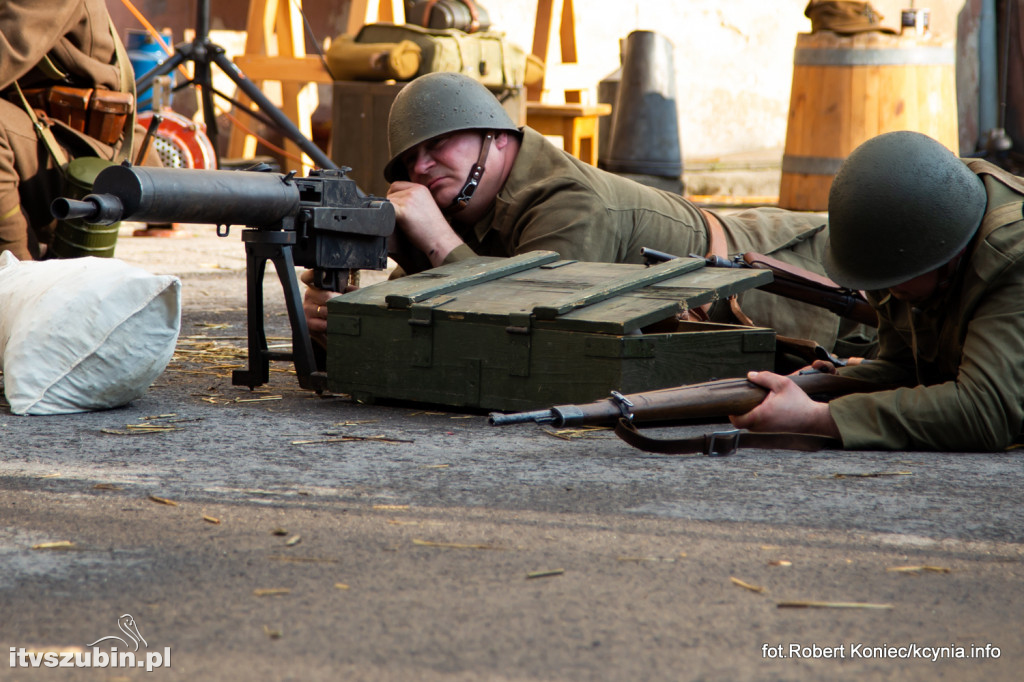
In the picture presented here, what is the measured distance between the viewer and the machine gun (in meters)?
3.09

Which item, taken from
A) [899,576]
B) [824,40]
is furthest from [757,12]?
[899,576]

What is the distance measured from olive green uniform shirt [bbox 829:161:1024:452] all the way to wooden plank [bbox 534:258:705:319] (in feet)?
2.38

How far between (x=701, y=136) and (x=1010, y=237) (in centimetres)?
897

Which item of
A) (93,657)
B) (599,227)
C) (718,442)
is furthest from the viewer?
(599,227)

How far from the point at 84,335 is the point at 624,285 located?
146 cm

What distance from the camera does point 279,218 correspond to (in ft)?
11.6

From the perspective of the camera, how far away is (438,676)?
5.48 feet

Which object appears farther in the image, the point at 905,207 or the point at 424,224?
the point at 424,224

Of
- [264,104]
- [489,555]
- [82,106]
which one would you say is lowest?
[489,555]

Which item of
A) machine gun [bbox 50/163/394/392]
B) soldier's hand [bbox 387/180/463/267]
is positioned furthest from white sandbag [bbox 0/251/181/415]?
soldier's hand [bbox 387/180/463/267]

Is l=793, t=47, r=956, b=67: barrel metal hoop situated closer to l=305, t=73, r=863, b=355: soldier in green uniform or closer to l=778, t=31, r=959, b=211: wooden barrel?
l=778, t=31, r=959, b=211: wooden barrel

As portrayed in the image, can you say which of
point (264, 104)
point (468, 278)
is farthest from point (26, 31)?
point (264, 104)

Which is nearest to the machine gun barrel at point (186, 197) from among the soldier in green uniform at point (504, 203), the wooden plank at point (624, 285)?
the soldier in green uniform at point (504, 203)

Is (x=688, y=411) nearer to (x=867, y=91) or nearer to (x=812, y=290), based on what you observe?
(x=812, y=290)
